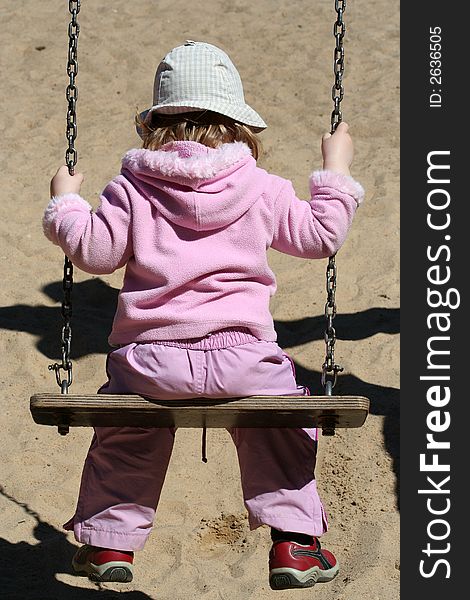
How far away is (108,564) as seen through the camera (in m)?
3.45

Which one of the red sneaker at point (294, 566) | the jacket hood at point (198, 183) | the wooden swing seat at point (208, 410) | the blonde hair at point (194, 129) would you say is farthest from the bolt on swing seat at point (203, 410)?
the blonde hair at point (194, 129)

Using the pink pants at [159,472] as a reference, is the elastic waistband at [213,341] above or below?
above

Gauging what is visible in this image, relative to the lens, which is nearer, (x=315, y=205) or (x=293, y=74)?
(x=315, y=205)

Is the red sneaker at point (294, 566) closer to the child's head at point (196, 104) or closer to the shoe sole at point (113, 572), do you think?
the shoe sole at point (113, 572)

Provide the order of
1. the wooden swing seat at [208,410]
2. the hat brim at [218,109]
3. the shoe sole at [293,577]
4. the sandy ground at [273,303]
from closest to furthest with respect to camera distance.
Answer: the wooden swing seat at [208,410] < the hat brim at [218,109] < the shoe sole at [293,577] < the sandy ground at [273,303]

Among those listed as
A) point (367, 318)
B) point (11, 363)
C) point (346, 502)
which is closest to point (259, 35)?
point (367, 318)

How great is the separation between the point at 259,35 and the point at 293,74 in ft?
2.40

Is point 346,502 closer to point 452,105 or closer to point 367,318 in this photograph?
point 367,318

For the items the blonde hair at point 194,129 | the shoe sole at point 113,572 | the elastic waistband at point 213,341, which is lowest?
the shoe sole at point 113,572

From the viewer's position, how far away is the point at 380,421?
5.42 m

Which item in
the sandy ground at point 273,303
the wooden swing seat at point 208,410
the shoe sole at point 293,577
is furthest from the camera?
the sandy ground at point 273,303

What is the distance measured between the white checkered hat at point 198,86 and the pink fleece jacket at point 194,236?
0.10 metres

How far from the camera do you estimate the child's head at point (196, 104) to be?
10.8 ft

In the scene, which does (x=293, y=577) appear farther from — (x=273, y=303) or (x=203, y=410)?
(x=273, y=303)
